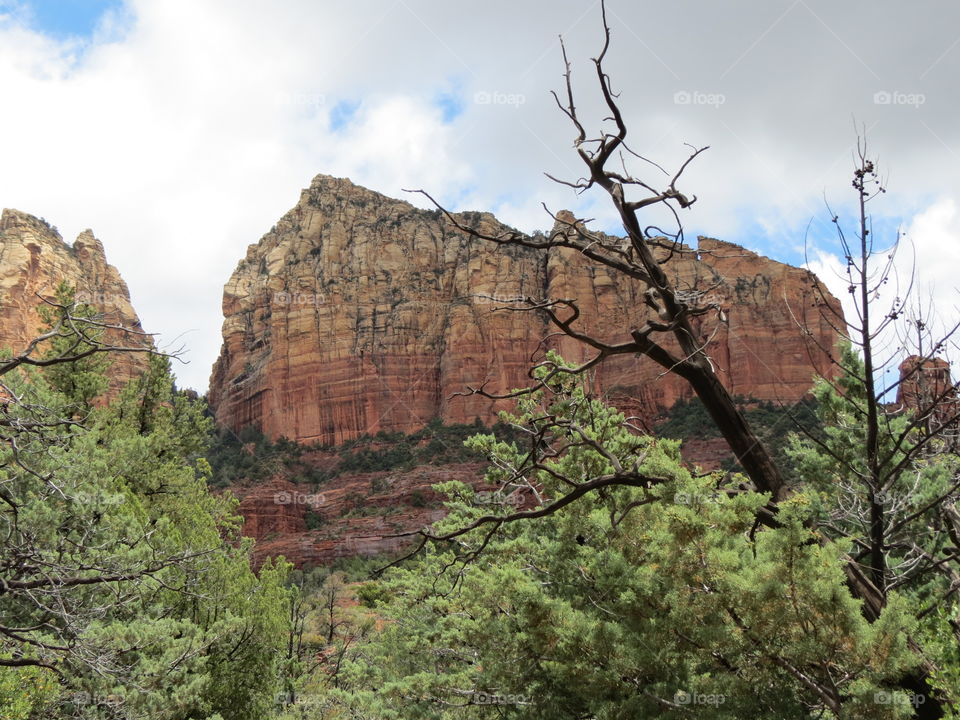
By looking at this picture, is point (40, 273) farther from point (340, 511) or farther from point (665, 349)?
point (665, 349)

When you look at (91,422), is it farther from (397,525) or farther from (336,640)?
(397,525)

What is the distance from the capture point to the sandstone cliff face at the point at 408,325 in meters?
83.2

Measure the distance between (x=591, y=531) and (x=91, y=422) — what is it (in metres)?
15.2

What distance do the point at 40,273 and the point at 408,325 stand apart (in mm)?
38410

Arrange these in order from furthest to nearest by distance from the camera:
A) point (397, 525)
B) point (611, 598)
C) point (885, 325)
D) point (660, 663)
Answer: point (397, 525)
point (611, 598)
point (660, 663)
point (885, 325)

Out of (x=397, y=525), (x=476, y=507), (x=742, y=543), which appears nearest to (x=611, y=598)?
(x=742, y=543)

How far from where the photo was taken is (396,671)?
19.6m

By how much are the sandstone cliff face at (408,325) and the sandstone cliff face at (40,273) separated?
1732cm

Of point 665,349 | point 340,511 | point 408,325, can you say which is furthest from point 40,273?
point 665,349

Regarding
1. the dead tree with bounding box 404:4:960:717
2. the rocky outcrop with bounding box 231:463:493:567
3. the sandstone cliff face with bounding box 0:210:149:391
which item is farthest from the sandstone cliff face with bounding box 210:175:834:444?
the dead tree with bounding box 404:4:960:717

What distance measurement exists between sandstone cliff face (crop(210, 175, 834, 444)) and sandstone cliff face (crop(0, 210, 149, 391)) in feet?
56.8

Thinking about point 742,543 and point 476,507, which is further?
point 476,507

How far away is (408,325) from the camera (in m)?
92.2

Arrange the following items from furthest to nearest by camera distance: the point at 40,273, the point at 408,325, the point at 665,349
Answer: the point at 408,325 → the point at 40,273 → the point at 665,349
